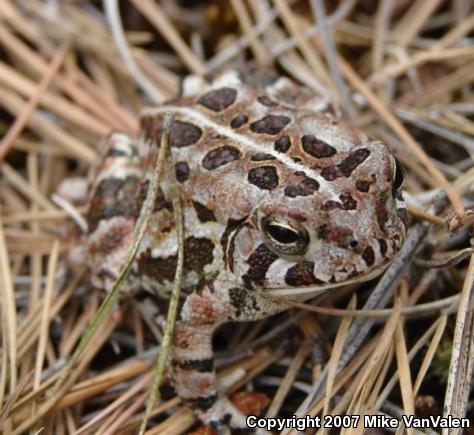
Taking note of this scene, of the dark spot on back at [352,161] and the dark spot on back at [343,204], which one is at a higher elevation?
the dark spot on back at [352,161]

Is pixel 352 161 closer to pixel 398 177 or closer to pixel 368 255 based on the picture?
pixel 398 177

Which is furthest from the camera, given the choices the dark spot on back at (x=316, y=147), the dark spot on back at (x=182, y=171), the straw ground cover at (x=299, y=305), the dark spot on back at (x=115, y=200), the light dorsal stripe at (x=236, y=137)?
the dark spot on back at (x=115, y=200)

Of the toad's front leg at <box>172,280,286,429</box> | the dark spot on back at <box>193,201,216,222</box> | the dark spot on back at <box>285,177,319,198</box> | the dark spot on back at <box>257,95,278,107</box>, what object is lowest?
the toad's front leg at <box>172,280,286,429</box>

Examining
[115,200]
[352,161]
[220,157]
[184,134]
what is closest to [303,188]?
[352,161]

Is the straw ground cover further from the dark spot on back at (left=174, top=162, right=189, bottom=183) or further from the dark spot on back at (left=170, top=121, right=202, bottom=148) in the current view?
the dark spot on back at (left=170, top=121, right=202, bottom=148)

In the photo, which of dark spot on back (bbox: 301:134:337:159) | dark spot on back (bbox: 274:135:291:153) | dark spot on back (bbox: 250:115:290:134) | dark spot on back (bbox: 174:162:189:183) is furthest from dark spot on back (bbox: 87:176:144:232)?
dark spot on back (bbox: 301:134:337:159)

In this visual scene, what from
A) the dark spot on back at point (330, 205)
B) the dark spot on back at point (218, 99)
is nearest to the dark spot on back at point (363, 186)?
the dark spot on back at point (330, 205)

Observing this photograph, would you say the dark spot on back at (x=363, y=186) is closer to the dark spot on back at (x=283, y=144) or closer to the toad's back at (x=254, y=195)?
the toad's back at (x=254, y=195)
